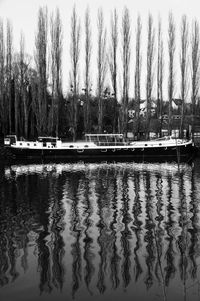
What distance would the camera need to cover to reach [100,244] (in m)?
8.99

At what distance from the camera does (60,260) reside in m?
7.96

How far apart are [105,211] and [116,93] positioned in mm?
29599

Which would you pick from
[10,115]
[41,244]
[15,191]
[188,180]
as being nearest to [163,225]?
[41,244]

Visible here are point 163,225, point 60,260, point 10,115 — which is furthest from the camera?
point 10,115

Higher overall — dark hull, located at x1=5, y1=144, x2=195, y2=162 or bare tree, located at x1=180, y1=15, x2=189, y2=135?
bare tree, located at x1=180, y1=15, x2=189, y2=135

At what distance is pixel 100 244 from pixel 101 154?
27.8 metres

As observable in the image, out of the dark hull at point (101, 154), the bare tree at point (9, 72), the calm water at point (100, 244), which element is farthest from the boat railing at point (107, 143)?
the calm water at point (100, 244)

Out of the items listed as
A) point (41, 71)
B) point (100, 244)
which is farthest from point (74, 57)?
point (100, 244)

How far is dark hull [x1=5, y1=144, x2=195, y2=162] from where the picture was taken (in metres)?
35.3

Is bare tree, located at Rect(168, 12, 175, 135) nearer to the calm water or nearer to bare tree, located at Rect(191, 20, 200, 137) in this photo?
bare tree, located at Rect(191, 20, 200, 137)

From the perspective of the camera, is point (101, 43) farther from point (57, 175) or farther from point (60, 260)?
point (60, 260)

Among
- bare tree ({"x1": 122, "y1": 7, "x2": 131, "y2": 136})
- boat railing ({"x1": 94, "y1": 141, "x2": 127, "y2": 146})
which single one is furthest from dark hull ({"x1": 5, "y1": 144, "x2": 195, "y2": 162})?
bare tree ({"x1": 122, "y1": 7, "x2": 131, "y2": 136})

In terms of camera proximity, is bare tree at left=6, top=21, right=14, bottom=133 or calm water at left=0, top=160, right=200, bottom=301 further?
bare tree at left=6, top=21, right=14, bottom=133

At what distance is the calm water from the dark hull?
18.3m
